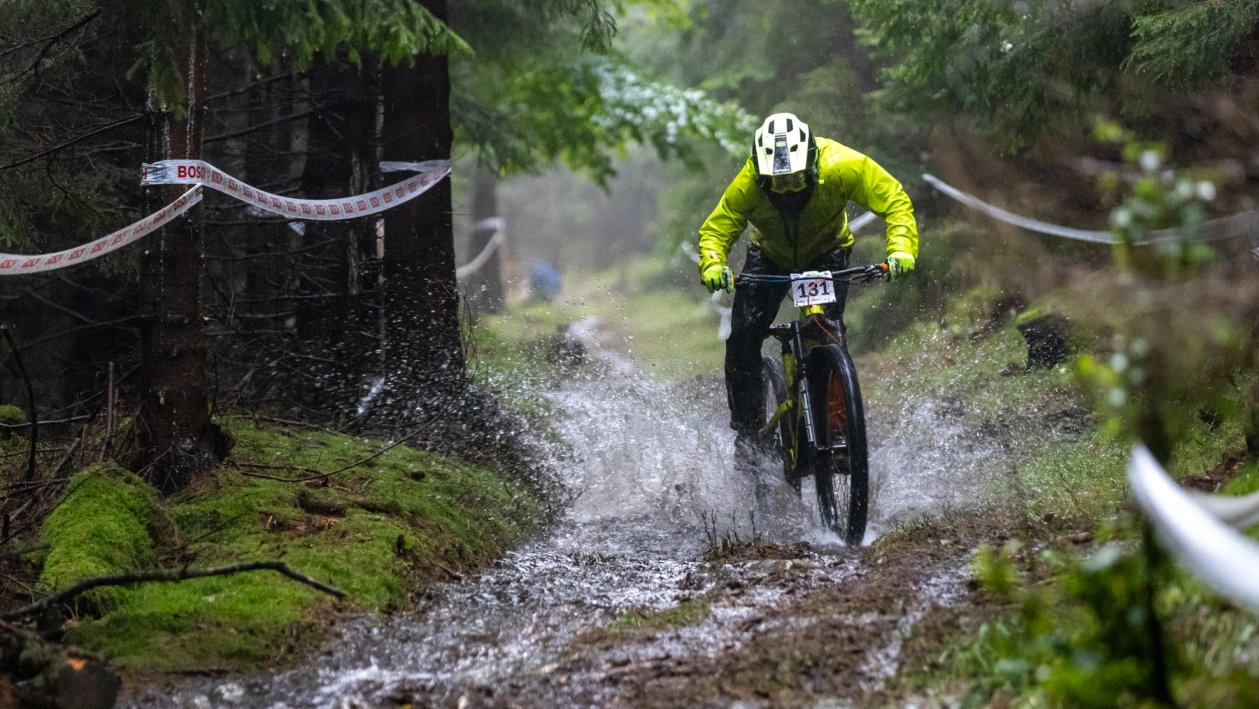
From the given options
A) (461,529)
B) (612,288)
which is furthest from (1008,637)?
(612,288)

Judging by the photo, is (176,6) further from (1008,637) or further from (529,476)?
(1008,637)

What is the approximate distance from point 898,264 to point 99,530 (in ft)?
13.6

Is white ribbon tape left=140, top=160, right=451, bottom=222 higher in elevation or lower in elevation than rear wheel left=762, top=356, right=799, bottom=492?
higher

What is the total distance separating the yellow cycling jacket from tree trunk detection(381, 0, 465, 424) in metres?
2.85

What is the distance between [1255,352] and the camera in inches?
195

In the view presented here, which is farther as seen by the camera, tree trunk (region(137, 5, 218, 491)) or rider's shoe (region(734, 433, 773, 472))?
rider's shoe (region(734, 433, 773, 472))

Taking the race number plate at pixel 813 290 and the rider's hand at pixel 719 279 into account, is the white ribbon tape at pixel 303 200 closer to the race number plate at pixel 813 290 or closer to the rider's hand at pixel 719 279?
the rider's hand at pixel 719 279

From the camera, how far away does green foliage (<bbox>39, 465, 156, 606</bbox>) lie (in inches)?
177

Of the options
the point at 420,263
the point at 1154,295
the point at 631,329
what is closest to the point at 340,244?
the point at 420,263

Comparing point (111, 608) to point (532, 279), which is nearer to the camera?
point (111, 608)

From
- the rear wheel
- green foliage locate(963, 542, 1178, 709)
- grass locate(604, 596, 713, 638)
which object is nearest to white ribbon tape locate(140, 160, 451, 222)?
the rear wheel

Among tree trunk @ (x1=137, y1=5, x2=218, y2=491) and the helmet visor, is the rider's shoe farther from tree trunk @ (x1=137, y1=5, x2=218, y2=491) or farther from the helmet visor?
tree trunk @ (x1=137, y1=5, x2=218, y2=491)

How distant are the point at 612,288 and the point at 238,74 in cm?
3127

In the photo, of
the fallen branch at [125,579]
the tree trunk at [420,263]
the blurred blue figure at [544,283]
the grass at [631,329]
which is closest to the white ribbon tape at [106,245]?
the fallen branch at [125,579]
